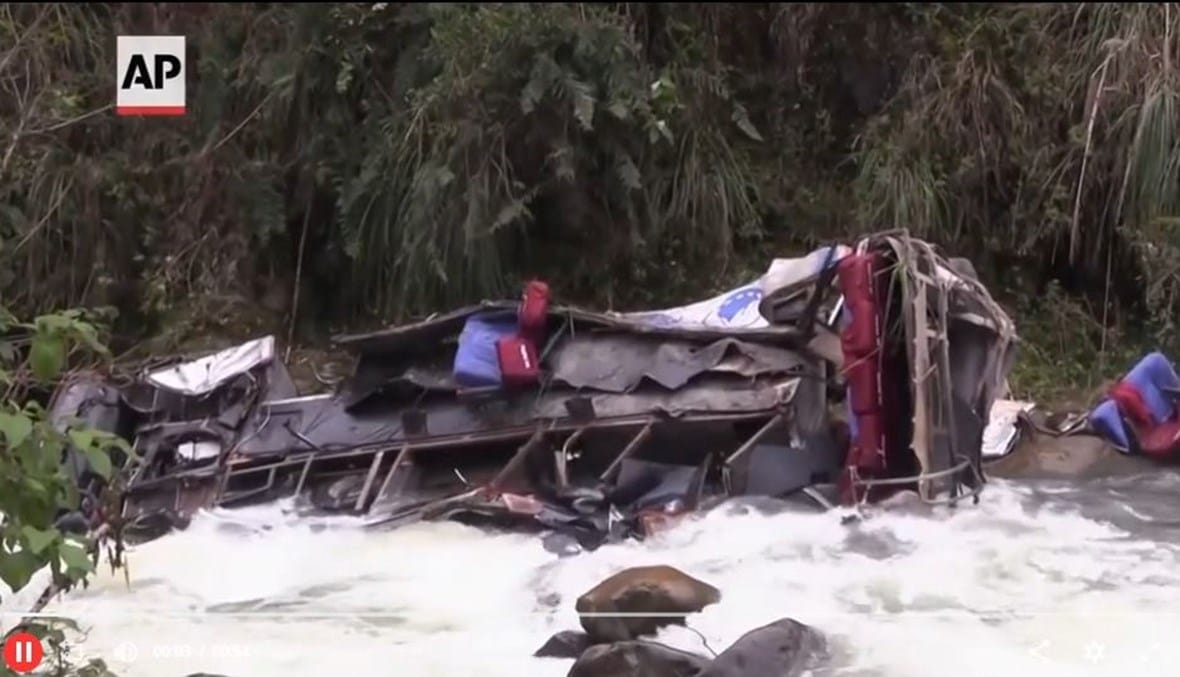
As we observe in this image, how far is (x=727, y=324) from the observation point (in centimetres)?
465

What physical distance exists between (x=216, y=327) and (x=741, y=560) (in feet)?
6.78

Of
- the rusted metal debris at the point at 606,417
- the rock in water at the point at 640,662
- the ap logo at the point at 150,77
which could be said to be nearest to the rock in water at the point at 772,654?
the rock in water at the point at 640,662

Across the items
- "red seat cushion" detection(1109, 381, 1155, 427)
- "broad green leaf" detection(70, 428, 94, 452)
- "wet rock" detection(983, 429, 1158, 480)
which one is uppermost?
"broad green leaf" detection(70, 428, 94, 452)

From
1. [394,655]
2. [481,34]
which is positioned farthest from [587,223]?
[394,655]

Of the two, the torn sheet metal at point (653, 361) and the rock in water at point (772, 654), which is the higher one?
the torn sheet metal at point (653, 361)

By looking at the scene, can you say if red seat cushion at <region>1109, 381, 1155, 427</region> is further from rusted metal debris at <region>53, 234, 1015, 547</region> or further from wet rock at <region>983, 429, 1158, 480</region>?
rusted metal debris at <region>53, 234, 1015, 547</region>

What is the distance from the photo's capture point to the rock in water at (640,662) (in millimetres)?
3498

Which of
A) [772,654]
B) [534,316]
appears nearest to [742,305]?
[534,316]

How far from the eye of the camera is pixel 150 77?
431cm

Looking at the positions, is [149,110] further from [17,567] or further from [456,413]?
[17,567]

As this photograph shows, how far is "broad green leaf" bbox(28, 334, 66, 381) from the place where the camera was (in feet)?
9.52

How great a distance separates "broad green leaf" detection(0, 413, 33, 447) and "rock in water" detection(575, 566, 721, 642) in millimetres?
1302

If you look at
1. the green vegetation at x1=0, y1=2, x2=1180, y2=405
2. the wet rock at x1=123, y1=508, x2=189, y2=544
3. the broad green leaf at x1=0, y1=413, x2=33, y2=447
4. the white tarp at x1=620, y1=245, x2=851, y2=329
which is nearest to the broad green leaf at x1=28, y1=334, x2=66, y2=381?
the broad green leaf at x1=0, y1=413, x2=33, y2=447
